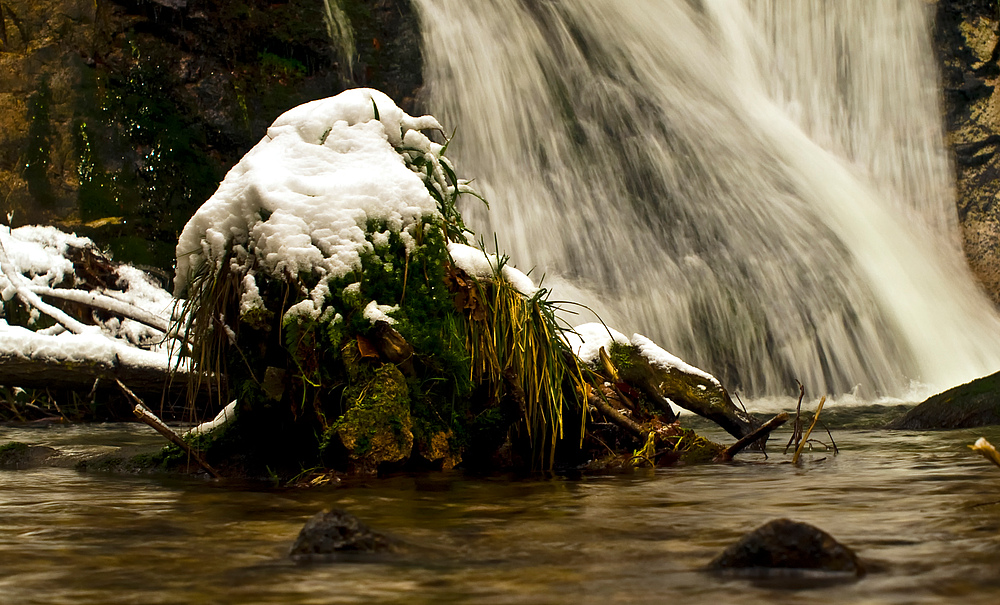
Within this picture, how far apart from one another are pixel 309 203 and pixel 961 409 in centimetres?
461

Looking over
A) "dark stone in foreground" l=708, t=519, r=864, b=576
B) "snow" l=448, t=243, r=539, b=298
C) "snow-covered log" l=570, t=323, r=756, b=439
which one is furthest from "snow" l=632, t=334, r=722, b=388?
"dark stone in foreground" l=708, t=519, r=864, b=576

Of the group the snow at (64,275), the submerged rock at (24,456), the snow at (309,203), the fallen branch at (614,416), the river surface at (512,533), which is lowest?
the river surface at (512,533)

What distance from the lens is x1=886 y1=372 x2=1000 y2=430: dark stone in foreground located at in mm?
6320

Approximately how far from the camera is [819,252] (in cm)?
1149

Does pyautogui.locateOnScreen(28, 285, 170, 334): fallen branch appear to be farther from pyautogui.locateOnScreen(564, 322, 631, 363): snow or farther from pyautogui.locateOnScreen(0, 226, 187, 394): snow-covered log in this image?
pyautogui.locateOnScreen(564, 322, 631, 363): snow

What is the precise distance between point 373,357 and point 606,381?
1.30 meters

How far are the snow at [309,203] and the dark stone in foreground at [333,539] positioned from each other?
1731 millimetres

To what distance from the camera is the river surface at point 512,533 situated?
2.00 metres

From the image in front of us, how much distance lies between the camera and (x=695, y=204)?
11.7m

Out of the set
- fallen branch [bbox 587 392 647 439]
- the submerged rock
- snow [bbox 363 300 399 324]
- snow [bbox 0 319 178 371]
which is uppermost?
snow [bbox 0 319 178 371]

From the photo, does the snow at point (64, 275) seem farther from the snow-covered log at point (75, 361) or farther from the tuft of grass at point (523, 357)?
the tuft of grass at point (523, 357)

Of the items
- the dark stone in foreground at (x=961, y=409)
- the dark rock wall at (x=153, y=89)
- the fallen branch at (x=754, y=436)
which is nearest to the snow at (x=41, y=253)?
the dark rock wall at (x=153, y=89)

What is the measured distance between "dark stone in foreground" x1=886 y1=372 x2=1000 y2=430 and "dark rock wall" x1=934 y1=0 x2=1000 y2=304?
9.05m

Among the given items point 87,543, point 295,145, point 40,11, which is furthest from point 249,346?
point 40,11
